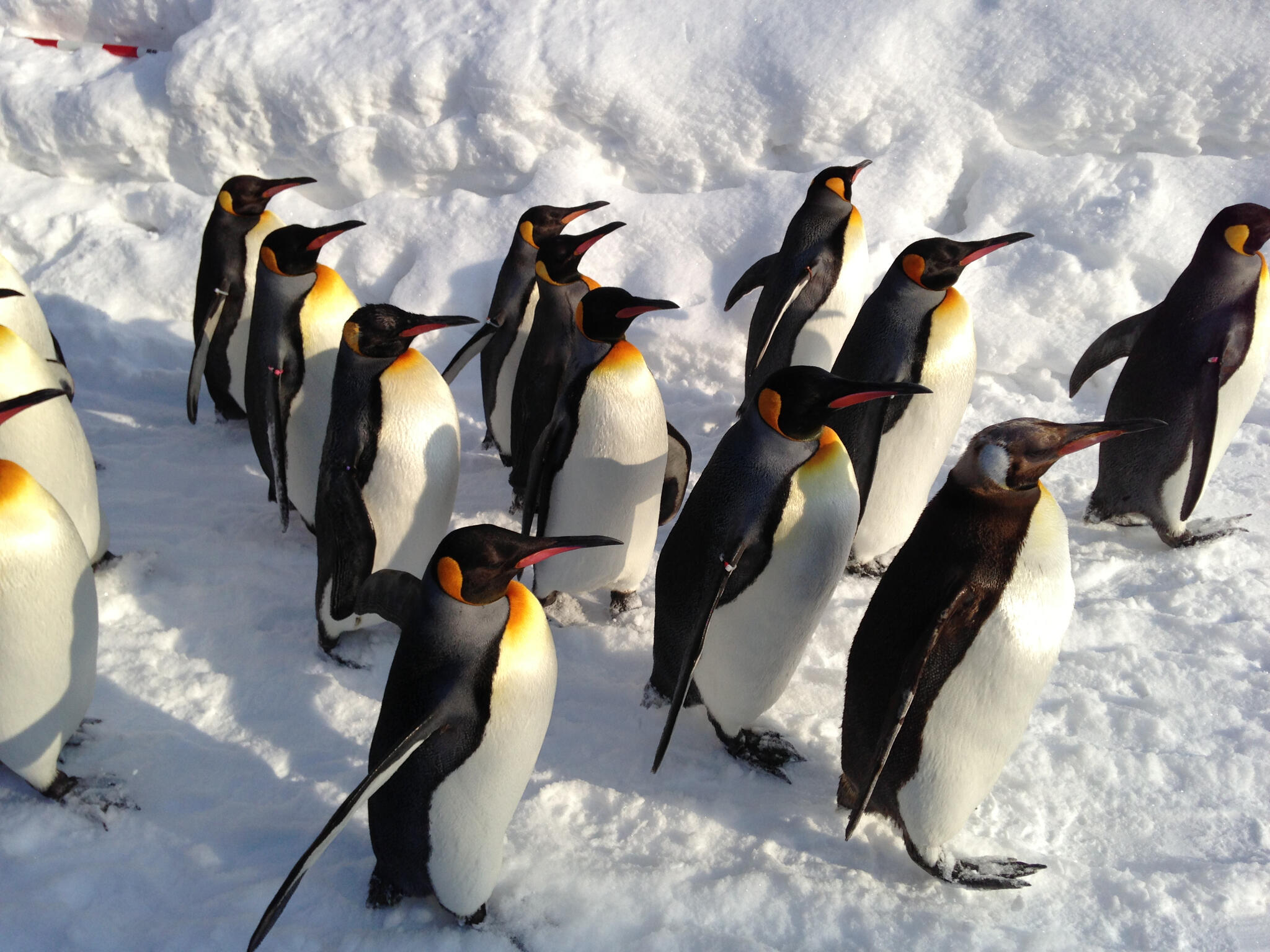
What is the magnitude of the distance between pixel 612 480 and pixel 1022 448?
1329mm

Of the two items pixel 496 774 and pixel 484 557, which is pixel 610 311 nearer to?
pixel 484 557

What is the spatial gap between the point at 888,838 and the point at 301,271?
2610 millimetres

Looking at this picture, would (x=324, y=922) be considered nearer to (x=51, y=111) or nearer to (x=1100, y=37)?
(x=1100, y=37)

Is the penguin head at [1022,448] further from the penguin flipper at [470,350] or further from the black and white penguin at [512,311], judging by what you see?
the penguin flipper at [470,350]

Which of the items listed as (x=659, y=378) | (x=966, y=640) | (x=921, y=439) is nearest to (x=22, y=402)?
(x=966, y=640)

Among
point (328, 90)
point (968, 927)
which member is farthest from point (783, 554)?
point (328, 90)

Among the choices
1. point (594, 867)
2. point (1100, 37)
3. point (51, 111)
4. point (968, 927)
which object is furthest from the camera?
point (51, 111)

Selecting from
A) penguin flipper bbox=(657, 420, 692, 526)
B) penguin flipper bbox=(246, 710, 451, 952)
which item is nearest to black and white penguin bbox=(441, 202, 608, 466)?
penguin flipper bbox=(657, 420, 692, 526)

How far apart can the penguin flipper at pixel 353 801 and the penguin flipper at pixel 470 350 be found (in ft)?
7.08

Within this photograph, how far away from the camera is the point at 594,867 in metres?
2.18

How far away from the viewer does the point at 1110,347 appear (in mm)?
3531

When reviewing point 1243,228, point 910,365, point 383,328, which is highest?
point 1243,228

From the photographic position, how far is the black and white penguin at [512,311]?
3.82 m

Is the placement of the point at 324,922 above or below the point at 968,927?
below
